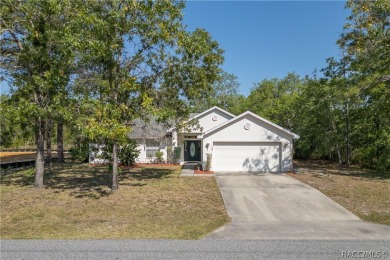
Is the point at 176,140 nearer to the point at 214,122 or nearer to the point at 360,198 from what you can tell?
the point at 214,122

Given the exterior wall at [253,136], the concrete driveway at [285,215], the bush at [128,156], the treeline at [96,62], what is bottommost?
the concrete driveway at [285,215]

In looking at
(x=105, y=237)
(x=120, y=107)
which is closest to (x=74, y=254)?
(x=105, y=237)

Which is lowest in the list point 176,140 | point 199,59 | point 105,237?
point 105,237

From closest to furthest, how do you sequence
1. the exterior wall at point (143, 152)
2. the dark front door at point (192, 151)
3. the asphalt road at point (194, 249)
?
the asphalt road at point (194, 249) → the exterior wall at point (143, 152) → the dark front door at point (192, 151)

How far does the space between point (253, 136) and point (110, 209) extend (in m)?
11.8

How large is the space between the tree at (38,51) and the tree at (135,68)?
0.86 metres

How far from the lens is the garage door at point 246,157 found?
20359mm

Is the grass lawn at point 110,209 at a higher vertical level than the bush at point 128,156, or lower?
lower

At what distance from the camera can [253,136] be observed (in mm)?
20266

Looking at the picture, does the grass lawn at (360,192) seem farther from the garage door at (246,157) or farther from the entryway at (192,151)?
the entryway at (192,151)

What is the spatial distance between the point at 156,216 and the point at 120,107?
4.59m

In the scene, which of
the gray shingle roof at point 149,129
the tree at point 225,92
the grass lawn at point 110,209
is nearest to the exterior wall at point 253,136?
the gray shingle roof at point 149,129

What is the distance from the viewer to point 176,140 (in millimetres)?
25953
